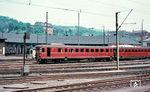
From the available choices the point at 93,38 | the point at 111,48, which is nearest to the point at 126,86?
the point at 111,48

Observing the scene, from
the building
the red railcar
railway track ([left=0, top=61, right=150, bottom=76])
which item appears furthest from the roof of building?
railway track ([left=0, top=61, right=150, bottom=76])

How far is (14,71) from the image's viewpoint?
32719mm

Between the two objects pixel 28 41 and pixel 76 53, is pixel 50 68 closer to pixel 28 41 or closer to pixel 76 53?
pixel 76 53

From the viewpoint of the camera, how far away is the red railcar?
155ft

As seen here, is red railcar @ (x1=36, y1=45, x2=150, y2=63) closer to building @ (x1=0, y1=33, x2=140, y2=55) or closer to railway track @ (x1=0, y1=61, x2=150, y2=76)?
railway track @ (x1=0, y1=61, x2=150, y2=76)

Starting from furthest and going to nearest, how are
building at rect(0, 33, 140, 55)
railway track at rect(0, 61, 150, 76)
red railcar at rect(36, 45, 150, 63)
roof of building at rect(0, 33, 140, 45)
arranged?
roof of building at rect(0, 33, 140, 45) → building at rect(0, 33, 140, 55) → red railcar at rect(36, 45, 150, 63) → railway track at rect(0, 61, 150, 76)

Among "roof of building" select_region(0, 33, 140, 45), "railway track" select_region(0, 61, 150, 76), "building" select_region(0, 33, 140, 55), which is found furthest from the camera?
"roof of building" select_region(0, 33, 140, 45)

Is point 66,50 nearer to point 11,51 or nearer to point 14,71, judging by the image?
point 14,71

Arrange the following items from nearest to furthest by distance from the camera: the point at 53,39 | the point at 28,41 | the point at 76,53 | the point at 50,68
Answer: the point at 50,68 < the point at 76,53 < the point at 28,41 < the point at 53,39

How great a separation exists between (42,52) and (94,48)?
10.9 m

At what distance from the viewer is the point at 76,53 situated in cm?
Result: 5072

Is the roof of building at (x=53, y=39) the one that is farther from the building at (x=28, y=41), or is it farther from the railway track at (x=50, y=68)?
the railway track at (x=50, y=68)

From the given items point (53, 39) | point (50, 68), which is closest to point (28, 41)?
point (53, 39)

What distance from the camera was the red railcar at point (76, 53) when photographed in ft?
155
